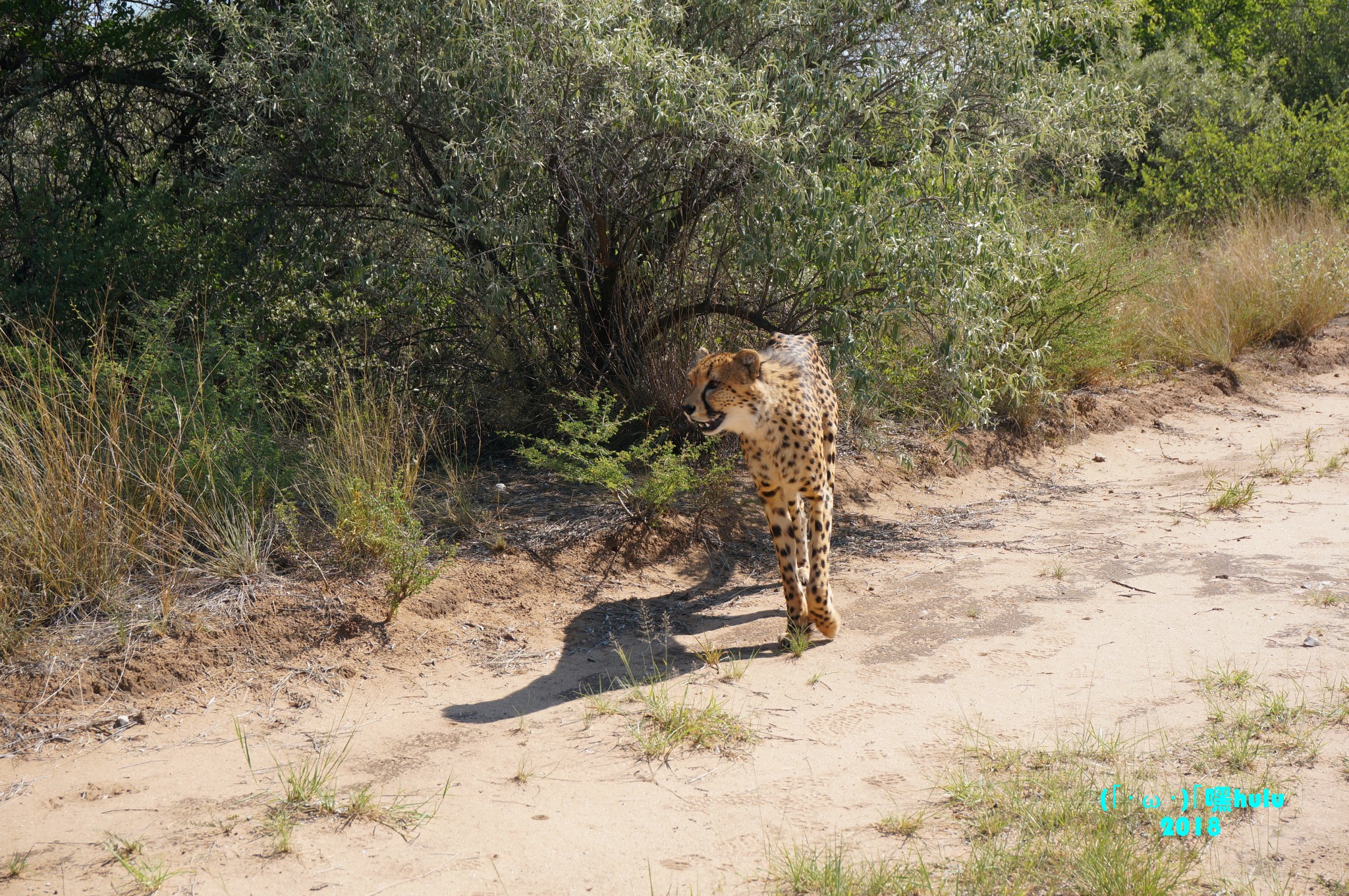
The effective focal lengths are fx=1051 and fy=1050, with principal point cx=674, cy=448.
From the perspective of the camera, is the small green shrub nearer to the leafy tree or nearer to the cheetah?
the cheetah

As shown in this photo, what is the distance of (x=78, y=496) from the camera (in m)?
4.59

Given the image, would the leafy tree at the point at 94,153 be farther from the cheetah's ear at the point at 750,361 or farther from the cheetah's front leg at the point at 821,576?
the cheetah's front leg at the point at 821,576

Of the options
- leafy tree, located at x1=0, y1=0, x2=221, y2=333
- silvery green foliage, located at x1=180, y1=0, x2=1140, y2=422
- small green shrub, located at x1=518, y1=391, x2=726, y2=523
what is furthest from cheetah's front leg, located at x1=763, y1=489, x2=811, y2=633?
leafy tree, located at x1=0, y1=0, x2=221, y2=333

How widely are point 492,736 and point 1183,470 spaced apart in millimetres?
5863

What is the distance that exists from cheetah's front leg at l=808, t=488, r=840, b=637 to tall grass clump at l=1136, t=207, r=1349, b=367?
5.86 meters

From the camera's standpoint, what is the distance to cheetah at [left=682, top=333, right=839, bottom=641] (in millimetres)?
4863

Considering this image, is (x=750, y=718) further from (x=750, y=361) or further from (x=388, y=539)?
(x=388, y=539)

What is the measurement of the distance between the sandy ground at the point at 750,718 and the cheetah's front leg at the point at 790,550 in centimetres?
20

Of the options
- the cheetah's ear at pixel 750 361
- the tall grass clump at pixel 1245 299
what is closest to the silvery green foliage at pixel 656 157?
the cheetah's ear at pixel 750 361

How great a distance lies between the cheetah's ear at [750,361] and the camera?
4.80 m

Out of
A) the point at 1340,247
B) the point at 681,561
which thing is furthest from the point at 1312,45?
the point at 681,561

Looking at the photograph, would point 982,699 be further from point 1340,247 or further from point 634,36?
point 1340,247

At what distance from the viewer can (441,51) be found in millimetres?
5438

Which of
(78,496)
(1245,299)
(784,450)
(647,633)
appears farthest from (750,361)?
(1245,299)
